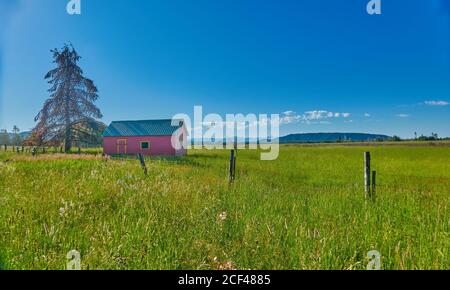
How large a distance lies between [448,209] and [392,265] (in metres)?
3.68

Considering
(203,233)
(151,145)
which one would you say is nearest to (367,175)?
(203,233)

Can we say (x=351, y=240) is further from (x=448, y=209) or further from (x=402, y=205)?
(x=448, y=209)

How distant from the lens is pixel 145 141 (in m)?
31.8

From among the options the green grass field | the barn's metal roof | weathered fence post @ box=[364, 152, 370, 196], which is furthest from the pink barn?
weathered fence post @ box=[364, 152, 370, 196]

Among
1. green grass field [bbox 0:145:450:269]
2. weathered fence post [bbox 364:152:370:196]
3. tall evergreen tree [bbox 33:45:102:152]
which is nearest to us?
green grass field [bbox 0:145:450:269]

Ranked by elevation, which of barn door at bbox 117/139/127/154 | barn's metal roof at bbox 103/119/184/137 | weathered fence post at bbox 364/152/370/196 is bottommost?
weathered fence post at bbox 364/152/370/196

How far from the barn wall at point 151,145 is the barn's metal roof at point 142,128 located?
585mm

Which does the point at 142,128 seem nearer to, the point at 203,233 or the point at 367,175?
the point at 367,175

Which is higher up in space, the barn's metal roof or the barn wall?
the barn's metal roof

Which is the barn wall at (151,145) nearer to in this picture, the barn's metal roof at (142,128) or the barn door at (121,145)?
the barn door at (121,145)

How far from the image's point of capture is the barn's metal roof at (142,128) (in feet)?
105

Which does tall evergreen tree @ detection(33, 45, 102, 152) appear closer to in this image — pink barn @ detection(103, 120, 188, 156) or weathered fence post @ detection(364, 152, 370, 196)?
pink barn @ detection(103, 120, 188, 156)

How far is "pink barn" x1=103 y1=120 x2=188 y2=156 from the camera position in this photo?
31375 millimetres
